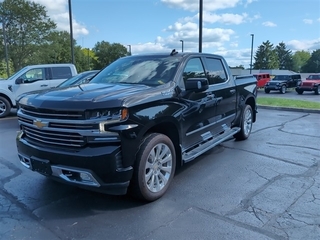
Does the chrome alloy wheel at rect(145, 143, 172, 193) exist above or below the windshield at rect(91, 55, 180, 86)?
below

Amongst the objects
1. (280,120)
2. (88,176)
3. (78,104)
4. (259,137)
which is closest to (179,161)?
(88,176)

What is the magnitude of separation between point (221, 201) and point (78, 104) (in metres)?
2.18

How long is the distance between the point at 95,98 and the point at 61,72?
31.9 ft

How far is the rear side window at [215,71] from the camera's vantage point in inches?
206

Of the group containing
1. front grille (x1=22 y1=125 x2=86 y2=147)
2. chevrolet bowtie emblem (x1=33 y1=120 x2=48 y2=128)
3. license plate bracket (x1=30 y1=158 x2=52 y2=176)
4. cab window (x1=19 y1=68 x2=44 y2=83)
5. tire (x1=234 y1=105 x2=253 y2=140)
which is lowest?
tire (x1=234 y1=105 x2=253 y2=140)

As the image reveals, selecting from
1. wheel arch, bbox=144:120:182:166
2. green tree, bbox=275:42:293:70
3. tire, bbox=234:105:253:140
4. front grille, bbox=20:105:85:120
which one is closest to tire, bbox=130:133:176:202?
wheel arch, bbox=144:120:182:166

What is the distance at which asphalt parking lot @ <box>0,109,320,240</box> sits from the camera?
118 inches

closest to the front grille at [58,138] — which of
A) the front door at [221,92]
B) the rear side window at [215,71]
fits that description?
the front door at [221,92]

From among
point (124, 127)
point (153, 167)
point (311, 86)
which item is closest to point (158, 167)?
point (153, 167)

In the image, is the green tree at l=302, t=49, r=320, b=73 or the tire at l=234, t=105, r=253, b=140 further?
the green tree at l=302, t=49, r=320, b=73

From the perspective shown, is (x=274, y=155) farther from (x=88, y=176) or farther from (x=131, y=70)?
(x=88, y=176)

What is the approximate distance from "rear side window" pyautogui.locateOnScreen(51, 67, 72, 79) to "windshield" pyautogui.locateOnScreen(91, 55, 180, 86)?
777 centimetres

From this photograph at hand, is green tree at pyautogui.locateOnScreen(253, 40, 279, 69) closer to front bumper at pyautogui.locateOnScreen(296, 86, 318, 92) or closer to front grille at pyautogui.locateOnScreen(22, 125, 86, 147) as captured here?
front bumper at pyautogui.locateOnScreen(296, 86, 318, 92)

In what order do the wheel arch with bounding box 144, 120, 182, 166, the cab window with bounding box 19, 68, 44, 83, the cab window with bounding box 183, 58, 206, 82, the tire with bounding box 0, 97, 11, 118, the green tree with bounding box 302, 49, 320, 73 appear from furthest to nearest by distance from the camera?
the green tree with bounding box 302, 49, 320, 73 → the cab window with bounding box 19, 68, 44, 83 → the tire with bounding box 0, 97, 11, 118 → the cab window with bounding box 183, 58, 206, 82 → the wheel arch with bounding box 144, 120, 182, 166
